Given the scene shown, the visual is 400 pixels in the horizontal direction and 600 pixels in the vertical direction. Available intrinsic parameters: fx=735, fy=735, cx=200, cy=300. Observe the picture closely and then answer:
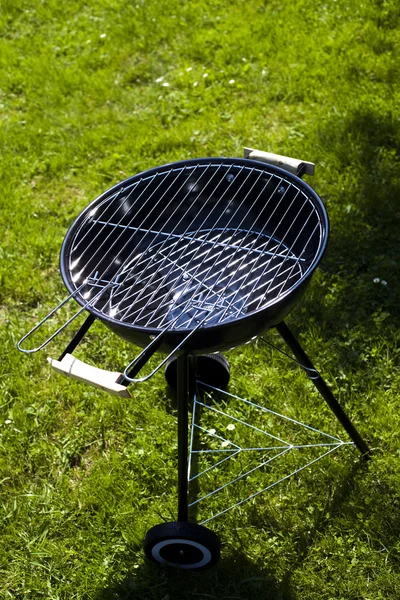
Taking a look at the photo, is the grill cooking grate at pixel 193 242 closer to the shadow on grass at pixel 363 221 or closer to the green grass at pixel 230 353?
the green grass at pixel 230 353

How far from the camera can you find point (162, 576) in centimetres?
256

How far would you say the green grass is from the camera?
2611 mm

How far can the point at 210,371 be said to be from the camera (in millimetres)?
3109

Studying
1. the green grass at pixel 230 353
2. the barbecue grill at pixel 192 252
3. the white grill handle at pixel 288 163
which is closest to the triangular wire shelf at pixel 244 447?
the green grass at pixel 230 353

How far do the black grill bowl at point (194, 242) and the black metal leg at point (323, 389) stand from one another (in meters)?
0.14

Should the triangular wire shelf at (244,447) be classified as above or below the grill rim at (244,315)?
below

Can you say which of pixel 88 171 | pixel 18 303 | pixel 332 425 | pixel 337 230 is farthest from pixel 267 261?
pixel 88 171

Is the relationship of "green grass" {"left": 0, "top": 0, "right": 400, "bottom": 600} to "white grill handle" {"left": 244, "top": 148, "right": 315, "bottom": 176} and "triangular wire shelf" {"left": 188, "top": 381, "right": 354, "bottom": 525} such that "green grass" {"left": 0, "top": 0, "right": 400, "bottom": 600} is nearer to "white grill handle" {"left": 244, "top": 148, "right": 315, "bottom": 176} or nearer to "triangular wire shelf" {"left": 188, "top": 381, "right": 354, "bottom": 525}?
"triangular wire shelf" {"left": 188, "top": 381, "right": 354, "bottom": 525}

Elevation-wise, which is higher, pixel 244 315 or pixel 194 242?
pixel 244 315

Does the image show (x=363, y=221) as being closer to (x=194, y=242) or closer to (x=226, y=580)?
(x=194, y=242)

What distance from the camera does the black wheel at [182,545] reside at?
2.35 m

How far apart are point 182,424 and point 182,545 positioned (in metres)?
0.44

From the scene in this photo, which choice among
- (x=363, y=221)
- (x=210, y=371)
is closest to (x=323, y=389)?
(x=210, y=371)

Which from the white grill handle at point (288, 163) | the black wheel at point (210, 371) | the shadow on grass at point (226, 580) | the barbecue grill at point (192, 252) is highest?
the white grill handle at point (288, 163)
